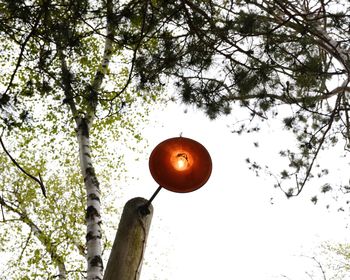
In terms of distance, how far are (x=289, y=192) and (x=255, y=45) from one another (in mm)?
2855

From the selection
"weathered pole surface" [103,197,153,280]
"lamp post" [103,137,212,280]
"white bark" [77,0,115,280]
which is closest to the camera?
"weathered pole surface" [103,197,153,280]

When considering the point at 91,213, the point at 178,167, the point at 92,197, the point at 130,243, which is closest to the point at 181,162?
the point at 178,167

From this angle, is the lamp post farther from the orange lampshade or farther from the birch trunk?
the birch trunk

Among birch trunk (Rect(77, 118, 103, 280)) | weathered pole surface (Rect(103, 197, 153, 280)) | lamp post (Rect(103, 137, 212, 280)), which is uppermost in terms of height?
Answer: birch trunk (Rect(77, 118, 103, 280))

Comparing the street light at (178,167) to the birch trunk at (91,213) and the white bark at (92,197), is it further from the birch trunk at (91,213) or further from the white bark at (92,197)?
the birch trunk at (91,213)

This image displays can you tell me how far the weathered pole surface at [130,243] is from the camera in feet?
6.29

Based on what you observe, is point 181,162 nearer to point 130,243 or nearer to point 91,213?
point 130,243

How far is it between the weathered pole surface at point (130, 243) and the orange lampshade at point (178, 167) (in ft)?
0.66

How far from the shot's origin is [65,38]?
3590 mm

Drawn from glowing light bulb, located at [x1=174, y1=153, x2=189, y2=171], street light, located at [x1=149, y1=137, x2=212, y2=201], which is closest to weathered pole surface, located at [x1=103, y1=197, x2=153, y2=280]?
street light, located at [x1=149, y1=137, x2=212, y2=201]

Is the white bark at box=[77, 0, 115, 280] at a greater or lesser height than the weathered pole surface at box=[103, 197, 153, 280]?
greater

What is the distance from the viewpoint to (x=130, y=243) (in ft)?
6.68

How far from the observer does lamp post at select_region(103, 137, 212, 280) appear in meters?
2.12

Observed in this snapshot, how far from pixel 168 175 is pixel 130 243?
1.46 feet
